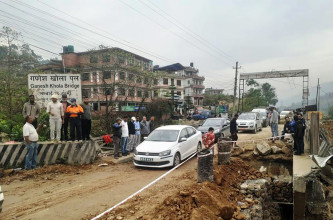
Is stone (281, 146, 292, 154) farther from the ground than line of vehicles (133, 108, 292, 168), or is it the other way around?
line of vehicles (133, 108, 292, 168)

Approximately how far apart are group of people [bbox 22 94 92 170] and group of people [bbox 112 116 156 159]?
1.24 m

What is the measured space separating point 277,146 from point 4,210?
1066 cm

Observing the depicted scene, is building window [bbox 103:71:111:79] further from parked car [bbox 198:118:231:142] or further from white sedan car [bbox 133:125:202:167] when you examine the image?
parked car [bbox 198:118:231:142]

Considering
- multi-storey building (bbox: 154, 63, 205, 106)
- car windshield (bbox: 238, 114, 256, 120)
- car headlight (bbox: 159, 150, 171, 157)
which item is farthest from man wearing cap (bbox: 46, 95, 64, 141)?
multi-storey building (bbox: 154, 63, 205, 106)

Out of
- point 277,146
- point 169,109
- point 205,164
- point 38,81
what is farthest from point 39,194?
point 169,109

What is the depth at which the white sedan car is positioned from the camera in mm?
8734

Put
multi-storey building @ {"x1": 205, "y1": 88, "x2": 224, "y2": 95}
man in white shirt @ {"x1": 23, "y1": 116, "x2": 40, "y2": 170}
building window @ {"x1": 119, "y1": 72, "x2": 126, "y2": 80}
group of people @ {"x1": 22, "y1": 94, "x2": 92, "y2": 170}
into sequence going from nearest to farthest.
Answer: man in white shirt @ {"x1": 23, "y1": 116, "x2": 40, "y2": 170} < group of people @ {"x1": 22, "y1": 94, "x2": 92, "y2": 170} < building window @ {"x1": 119, "y1": 72, "x2": 126, "y2": 80} < multi-storey building @ {"x1": 205, "y1": 88, "x2": 224, "y2": 95}

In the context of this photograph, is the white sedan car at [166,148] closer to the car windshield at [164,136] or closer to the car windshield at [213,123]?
the car windshield at [164,136]

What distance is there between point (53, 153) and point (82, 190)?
3.02 m

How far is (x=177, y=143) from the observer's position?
30.8 ft

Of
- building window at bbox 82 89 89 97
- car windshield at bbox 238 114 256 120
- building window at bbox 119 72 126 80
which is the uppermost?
building window at bbox 119 72 126 80

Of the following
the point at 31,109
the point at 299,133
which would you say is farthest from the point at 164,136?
the point at 299,133

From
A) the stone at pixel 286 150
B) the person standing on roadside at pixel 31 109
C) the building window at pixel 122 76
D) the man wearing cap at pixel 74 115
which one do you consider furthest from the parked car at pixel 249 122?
the person standing on roadside at pixel 31 109

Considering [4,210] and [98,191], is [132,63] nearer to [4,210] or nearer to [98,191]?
[98,191]
